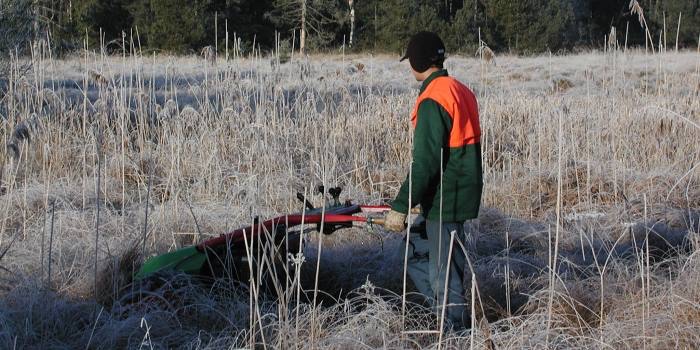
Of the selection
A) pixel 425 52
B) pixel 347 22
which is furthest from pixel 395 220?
pixel 347 22

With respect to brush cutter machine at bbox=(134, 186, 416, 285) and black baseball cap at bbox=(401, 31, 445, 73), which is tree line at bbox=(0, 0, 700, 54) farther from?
black baseball cap at bbox=(401, 31, 445, 73)

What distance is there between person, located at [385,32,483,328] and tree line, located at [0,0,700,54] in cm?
2317

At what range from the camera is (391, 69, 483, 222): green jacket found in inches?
153

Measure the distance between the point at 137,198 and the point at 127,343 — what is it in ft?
10.5

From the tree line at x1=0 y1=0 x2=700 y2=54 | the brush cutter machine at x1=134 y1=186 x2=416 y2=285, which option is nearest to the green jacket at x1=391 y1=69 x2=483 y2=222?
the brush cutter machine at x1=134 y1=186 x2=416 y2=285

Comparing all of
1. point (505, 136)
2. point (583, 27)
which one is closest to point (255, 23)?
point (583, 27)

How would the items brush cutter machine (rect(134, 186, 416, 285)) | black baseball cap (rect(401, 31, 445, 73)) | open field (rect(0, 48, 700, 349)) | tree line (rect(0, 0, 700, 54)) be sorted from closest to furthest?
open field (rect(0, 48, 700, 349)) → black baseball cap (rect(401, 31, 445, 73)) → brush cutter machine (rect(134, 186, 416, 285)) → tree line (rect(0, 0, 700, 54))

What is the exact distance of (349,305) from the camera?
13.6 ft

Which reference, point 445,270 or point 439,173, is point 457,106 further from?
point 445,270

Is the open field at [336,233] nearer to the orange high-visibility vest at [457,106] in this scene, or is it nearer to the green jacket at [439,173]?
the green jacket at [439,173]

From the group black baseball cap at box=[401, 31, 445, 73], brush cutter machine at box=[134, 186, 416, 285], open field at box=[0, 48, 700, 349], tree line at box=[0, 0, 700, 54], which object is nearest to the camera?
open field at box=[0, 48, 700, 349]

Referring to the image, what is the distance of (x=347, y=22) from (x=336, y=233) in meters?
30.5

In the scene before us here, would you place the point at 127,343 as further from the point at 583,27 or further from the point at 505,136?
the point at 583,27

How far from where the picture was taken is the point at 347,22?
117ft
